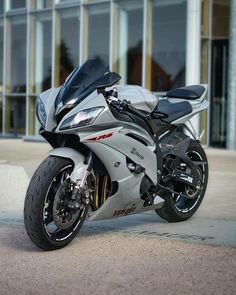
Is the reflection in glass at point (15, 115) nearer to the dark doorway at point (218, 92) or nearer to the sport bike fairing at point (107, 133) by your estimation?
the dark doorway at point (218, 92)

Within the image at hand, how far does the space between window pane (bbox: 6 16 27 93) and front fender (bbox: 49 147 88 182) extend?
1568 cm

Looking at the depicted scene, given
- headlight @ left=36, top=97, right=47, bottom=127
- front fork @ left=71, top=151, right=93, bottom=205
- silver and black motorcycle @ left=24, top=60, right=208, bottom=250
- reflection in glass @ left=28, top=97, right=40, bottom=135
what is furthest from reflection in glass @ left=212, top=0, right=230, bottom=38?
front fork @ left=71, top=151, right=93, bottom=205

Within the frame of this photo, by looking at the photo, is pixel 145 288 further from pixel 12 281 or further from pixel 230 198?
pixel 230 198

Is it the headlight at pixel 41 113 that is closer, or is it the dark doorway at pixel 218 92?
the headlight at pixel 41 113

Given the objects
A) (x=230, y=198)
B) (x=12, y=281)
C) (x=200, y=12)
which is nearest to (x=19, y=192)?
(x=230, y=198)

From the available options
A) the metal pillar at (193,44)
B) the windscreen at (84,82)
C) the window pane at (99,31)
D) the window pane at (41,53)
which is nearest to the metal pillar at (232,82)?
the metal pillar at (193,44)

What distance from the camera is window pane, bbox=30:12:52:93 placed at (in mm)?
19891

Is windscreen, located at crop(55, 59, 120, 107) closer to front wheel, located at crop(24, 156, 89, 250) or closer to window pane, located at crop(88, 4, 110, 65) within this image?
front wheel, located at crop(24, 156, 89, 250)

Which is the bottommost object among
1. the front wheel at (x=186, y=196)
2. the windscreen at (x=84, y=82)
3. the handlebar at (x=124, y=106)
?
the front wheel at (x=186, y=196)

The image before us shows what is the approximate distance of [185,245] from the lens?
553 cm

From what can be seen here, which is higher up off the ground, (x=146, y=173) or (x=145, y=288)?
(x=146, y=173)

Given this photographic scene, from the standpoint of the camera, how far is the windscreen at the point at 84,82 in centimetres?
526

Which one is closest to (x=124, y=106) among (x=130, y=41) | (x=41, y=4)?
(x=130, y=41)

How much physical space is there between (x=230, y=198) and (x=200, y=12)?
28.1 feet
